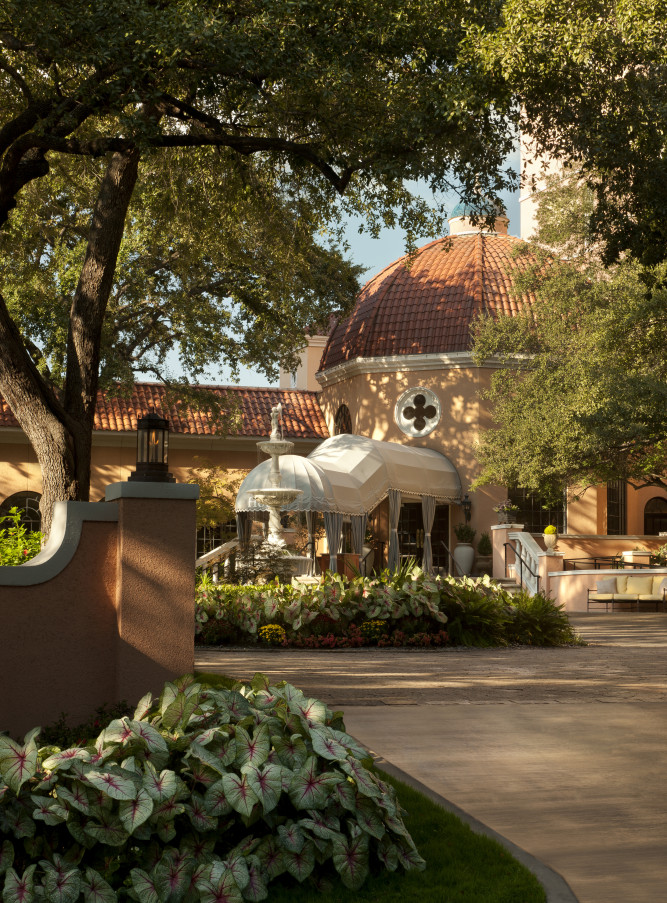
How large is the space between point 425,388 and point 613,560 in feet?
25.0

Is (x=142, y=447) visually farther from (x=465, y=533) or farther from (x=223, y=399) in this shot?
(x=465, y=533)

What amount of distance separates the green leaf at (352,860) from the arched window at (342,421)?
28.6 metres

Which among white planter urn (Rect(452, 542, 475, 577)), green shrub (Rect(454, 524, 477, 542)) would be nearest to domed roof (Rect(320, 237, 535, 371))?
green shrub (Rect(454, 524, 477, 542))

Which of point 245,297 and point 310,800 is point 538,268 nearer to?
point 245,297

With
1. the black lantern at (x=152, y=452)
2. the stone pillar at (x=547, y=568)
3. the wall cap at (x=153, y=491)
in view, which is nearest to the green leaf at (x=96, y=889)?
the wall cap at (x=153, y=491)

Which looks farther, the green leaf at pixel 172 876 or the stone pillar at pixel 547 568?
the stone pillar at pixel 547 568

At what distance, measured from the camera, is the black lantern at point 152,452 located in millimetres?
6703

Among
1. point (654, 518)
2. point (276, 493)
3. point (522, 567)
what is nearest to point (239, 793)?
point (276, 493)

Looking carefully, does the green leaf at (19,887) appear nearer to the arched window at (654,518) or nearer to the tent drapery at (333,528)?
the tent drapery at (333,528)

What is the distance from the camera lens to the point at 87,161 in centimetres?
1498

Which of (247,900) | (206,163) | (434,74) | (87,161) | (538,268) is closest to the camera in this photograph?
(247,900)

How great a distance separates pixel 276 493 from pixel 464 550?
27.5ft

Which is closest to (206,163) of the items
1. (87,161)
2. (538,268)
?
(87,161)

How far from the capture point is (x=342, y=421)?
33406 mm
